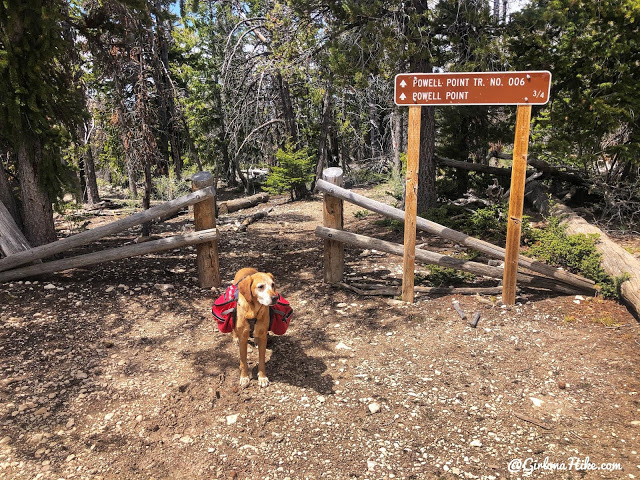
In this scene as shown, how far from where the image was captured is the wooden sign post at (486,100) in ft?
15.6

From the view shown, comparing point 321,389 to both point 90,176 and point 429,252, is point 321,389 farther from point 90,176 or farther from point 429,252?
point 90,176

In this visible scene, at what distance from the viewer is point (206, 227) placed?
234 inches

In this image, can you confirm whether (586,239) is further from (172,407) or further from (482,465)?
(172,407)

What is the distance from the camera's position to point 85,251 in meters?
7.57

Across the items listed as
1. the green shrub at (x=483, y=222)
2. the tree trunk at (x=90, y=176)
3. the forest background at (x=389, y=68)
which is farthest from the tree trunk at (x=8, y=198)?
the tree trunk at (x=90, y=176)

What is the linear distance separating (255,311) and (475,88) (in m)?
3.44

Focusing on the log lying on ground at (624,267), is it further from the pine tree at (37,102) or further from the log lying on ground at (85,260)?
the pine tree at (37,102)

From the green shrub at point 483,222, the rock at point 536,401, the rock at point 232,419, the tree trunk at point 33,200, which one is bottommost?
the rock at point 536,401

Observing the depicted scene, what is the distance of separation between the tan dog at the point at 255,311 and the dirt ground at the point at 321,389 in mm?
194

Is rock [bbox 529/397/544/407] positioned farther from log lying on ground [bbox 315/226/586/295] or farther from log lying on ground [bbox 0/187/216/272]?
log lying on ground [bbox 0/187/216/272]

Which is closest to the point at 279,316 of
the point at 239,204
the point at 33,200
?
the point at 33,200

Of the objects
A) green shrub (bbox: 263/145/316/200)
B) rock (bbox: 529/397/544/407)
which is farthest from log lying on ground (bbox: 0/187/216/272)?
green shrub (bbox: 263/145/316/200)

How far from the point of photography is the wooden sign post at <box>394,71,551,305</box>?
475cm

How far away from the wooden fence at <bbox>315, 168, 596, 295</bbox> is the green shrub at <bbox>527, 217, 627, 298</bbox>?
16 centimetres
